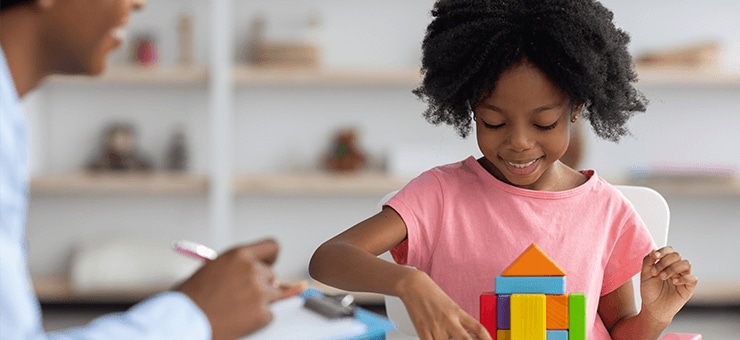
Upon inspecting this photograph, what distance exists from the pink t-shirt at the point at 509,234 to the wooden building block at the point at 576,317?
0.32 meters

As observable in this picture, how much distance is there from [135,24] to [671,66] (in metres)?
2.49

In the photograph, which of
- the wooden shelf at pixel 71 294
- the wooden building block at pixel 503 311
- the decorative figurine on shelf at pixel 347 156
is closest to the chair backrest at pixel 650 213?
the wooden building block at pixel 503 311

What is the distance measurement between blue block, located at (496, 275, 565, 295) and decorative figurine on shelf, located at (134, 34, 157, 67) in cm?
326

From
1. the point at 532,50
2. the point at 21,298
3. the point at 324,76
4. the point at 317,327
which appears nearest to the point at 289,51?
the point at 324,76

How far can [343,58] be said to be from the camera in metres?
4.17

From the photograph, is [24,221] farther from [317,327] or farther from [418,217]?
[418,217]

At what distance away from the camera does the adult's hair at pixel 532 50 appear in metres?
1.28

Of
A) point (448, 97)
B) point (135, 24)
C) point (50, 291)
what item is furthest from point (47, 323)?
point (448, 97)

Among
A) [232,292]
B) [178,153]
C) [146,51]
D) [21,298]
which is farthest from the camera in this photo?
[178,153]

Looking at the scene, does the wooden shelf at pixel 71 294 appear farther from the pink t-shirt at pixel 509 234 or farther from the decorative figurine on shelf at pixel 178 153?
the pink t-shirt at pixel 509 234

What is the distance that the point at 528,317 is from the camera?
1026mm

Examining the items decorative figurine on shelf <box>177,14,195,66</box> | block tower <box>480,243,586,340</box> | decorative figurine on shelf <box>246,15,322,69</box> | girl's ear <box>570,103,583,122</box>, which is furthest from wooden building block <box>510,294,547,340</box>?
decorative figurine on shelf <box>177,14,195,66</box>

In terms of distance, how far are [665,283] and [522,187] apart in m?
0.28

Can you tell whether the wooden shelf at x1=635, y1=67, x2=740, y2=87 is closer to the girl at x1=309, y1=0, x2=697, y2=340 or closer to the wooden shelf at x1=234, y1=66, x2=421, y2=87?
the wooden shelf at x1=234, y1=66, x2=421, y2=87
